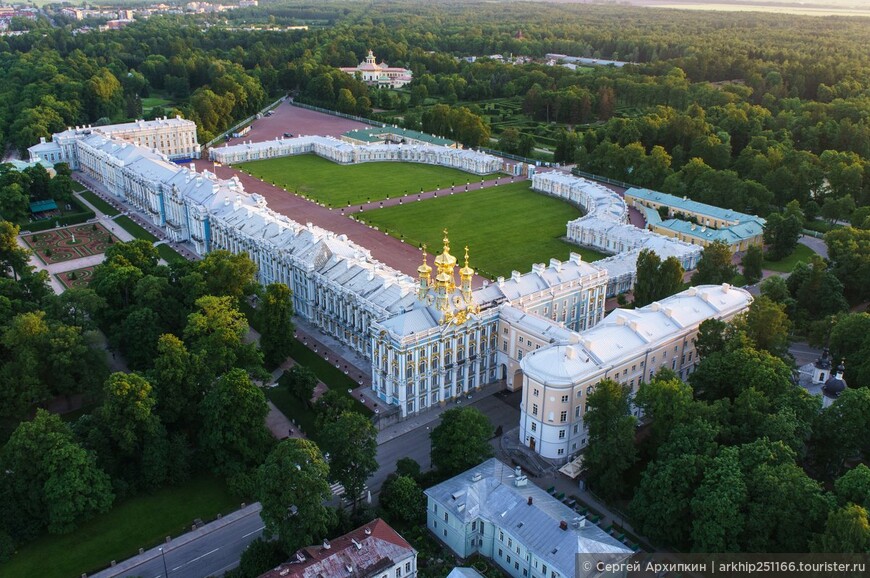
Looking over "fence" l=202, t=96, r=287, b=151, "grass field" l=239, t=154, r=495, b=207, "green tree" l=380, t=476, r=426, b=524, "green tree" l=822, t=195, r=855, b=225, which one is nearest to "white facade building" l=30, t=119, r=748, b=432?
"green tree" l=380, t=476, r=426, b=524

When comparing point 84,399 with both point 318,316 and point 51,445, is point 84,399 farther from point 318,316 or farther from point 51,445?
point 318,316

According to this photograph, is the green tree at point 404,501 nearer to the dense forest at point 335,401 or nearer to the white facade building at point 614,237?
the dense forest at point 335,401

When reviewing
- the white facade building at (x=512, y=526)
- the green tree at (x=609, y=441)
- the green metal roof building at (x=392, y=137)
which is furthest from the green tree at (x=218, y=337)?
the green metal roof building at (x=392, y=137)

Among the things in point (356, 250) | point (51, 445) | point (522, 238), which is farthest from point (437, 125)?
point (51, 445)

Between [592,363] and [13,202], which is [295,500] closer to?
[592,363]

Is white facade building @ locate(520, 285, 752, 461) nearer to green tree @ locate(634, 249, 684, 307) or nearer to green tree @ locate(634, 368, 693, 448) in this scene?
green tree @ locate(634, 368, 693, 448)

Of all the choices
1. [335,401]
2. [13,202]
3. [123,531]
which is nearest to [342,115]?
[13,202]
